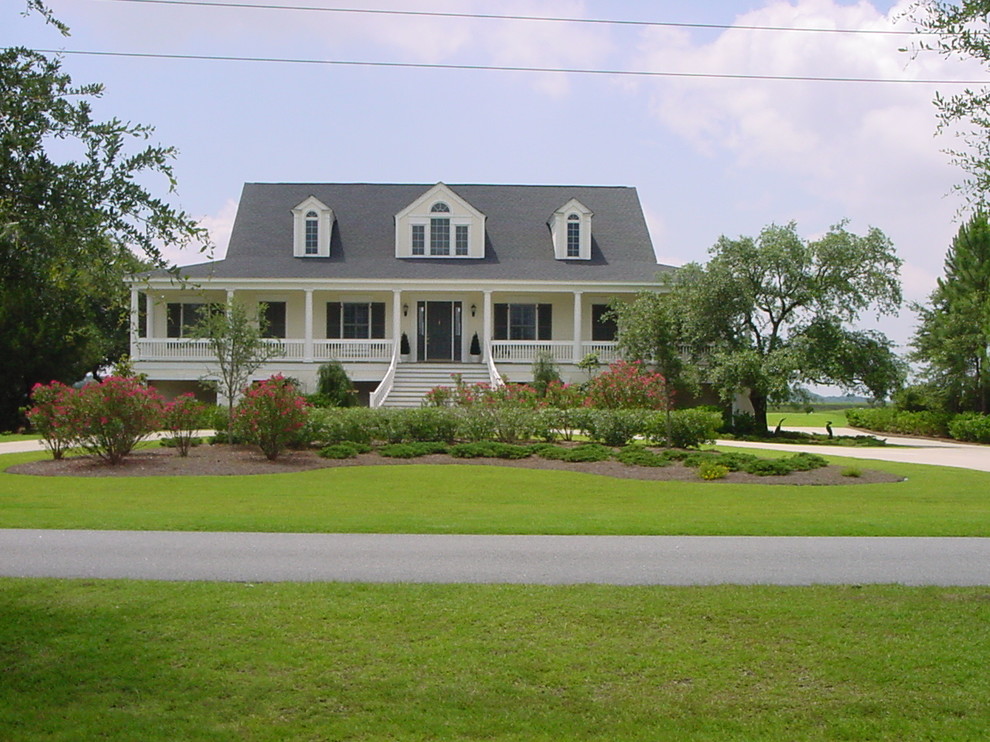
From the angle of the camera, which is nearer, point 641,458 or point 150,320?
point 641,458

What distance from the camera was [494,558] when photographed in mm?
9531

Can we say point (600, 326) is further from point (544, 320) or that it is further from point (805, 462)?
point (805, 462)

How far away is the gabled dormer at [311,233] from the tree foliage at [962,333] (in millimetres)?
22653

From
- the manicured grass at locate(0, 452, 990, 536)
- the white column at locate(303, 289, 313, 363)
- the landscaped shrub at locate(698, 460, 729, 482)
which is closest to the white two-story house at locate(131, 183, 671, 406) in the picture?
the white column at locate(303, 289, 313, 363)

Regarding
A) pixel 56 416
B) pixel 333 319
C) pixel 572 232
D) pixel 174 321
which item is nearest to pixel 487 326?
pixel 572 232

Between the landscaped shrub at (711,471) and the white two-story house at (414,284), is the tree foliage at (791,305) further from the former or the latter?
the landscaped shrub at (711,471)

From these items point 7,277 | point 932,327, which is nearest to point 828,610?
point 7,277

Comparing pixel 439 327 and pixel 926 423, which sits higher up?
pixel 439 327

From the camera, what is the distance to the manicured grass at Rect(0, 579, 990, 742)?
17.7ft

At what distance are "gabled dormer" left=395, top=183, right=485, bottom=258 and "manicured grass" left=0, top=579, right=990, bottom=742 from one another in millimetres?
28809

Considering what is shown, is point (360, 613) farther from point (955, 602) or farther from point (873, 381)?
point (873, 381)

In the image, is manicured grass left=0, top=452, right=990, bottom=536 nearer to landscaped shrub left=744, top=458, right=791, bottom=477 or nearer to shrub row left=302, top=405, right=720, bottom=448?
landscaped shrub left=744, top=458, right=791, bottom=477

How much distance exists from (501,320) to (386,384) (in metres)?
7.25

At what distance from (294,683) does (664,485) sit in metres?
12.1
